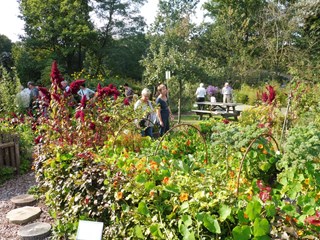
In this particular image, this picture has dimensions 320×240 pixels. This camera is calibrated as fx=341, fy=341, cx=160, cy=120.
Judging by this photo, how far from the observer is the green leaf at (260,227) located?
1.84 m

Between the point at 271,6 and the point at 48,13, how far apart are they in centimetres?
1643

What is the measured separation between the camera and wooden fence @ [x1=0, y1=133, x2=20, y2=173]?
5.65 m

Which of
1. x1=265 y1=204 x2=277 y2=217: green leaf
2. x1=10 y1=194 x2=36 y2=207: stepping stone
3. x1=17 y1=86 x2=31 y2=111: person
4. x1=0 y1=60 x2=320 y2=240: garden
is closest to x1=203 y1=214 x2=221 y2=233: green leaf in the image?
x1=0 y1=60 x2=320 y2=240: garden

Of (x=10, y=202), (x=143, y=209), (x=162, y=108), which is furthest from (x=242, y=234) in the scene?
(x=162, y=108)

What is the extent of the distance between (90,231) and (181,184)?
0.71 metres

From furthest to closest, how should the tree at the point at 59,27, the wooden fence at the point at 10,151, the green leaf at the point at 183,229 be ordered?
1. the tree at the point at 59,27
2. the wooden fence at the point at 10,151
3. the green leaf at the point at 183,229

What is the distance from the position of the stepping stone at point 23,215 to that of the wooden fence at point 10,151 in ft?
5.79

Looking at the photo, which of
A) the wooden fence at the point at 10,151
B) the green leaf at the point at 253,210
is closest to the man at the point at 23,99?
the wooden fence at the point at 10,151

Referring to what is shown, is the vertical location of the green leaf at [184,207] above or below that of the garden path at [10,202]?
above

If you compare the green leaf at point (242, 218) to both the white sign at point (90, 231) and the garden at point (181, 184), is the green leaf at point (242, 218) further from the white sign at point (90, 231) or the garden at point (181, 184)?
the white sign at point (90, 231)

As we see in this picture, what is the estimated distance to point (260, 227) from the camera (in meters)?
1.84

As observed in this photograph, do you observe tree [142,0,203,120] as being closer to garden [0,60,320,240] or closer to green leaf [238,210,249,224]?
garden [0,60,320,240]

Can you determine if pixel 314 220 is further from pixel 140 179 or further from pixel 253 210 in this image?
pixel 140 179

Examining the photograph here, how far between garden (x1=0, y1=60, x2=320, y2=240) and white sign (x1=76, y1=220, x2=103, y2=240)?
263mm
